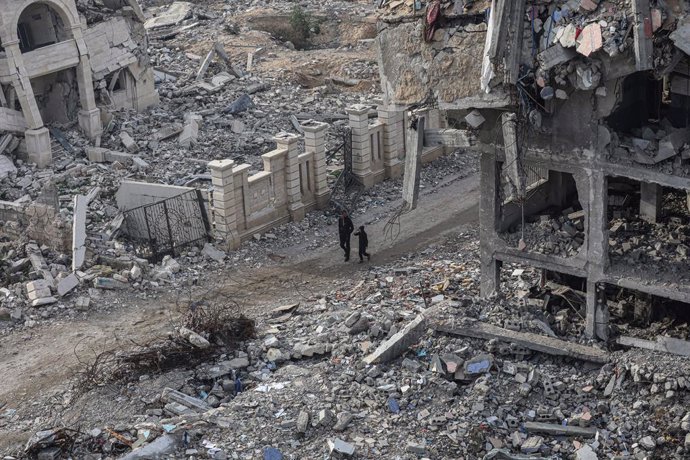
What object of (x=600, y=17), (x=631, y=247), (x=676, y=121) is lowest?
(x=631, y=247)

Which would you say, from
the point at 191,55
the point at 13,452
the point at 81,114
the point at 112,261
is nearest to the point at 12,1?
the point at 81,114

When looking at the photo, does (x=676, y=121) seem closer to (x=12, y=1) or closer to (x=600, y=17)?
(x=600, y=17)

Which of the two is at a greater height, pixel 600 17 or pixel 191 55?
pixel 600 17

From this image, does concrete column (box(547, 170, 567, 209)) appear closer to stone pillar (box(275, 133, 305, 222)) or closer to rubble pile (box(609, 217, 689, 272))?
rubble pile (box(609, 217, 689, 272))

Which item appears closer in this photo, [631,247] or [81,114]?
[631,247]

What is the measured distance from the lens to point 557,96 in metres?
18.3

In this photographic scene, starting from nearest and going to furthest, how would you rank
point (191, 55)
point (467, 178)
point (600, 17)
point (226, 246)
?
point (600, 17) < point (226, 246) < point (467, 178) < point (191, 55)

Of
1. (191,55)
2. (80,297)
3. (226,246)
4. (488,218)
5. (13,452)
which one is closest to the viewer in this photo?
(13,452)

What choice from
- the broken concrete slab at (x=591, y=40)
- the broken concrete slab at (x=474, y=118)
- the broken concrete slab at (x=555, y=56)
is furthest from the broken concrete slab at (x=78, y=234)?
the broken concrete slab at (x=591, y=40)

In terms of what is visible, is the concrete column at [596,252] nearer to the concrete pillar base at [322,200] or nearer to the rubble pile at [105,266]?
the rubble pile at [105,266]

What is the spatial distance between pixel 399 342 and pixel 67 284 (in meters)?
8.61

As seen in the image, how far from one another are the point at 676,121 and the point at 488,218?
3.72 m

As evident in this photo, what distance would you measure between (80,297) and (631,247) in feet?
38.8

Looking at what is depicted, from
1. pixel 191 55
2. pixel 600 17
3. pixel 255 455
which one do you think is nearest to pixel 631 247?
pixel 600 17
